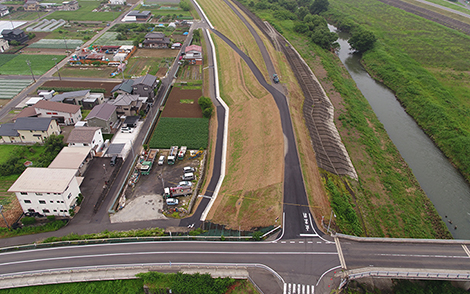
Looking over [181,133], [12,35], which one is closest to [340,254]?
[181,133]

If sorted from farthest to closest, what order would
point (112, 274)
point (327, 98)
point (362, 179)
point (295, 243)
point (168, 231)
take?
point (327, 98), point (362, 179), point (168, 231), point (295, 243), point (112, 274)

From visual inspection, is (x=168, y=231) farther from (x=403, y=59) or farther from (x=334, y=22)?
(x=334, y=22)

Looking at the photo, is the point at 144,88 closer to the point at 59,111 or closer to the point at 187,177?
the point at 59,111

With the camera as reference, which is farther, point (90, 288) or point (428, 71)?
point (428, 71)

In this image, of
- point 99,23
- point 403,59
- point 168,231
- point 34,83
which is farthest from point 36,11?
point 403,59

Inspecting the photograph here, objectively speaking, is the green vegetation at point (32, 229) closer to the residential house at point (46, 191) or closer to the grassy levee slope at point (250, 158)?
the residential house at point (46, 191)

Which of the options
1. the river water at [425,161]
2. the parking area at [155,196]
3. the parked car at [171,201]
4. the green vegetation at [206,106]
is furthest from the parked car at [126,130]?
the river water at [425,161]

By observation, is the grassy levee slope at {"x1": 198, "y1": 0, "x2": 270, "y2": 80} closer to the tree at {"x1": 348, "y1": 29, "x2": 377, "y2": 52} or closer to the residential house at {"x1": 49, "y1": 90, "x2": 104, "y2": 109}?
the tree at {"x1": 348, "y1": 29, "x2": 377, "y2": 52}
